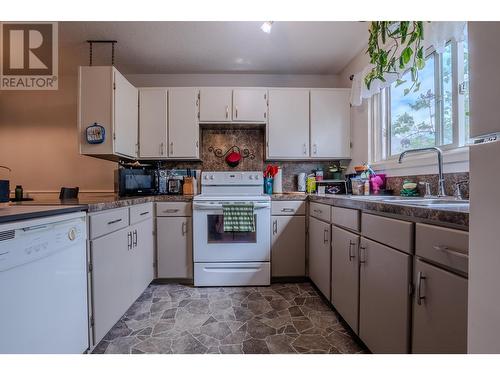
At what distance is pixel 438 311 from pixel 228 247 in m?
1.73

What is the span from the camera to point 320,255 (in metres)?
2.03

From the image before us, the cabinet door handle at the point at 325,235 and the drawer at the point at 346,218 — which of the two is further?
the cabinet door handle at the point at 325,235

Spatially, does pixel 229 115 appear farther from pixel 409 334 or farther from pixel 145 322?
pixel 409 334

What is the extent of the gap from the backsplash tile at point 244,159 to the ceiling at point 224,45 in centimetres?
75

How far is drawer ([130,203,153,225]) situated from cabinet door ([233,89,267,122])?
1.34 meters

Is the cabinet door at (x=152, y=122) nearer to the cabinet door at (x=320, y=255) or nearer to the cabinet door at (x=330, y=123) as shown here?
the cabinet door at (x=330, y=123)

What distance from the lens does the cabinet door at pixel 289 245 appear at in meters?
2.39

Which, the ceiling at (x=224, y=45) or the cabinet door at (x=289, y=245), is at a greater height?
the ceiling at (x=224, y=45)

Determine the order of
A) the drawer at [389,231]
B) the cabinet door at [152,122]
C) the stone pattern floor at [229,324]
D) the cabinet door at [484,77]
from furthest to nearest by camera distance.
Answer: the cabinet door at [152,122]
the stone pattern floor at [229,324]
the drawer at [389,231]
the cabinet door at [484,77]

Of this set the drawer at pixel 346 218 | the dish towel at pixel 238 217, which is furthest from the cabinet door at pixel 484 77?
the dish towel at pixel 238 217

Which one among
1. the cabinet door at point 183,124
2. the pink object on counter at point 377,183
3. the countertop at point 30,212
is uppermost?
the cabinet door at point 183,124

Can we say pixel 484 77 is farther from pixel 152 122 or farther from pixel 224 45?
pixel 152 122

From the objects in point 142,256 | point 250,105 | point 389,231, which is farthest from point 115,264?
point 250,105
